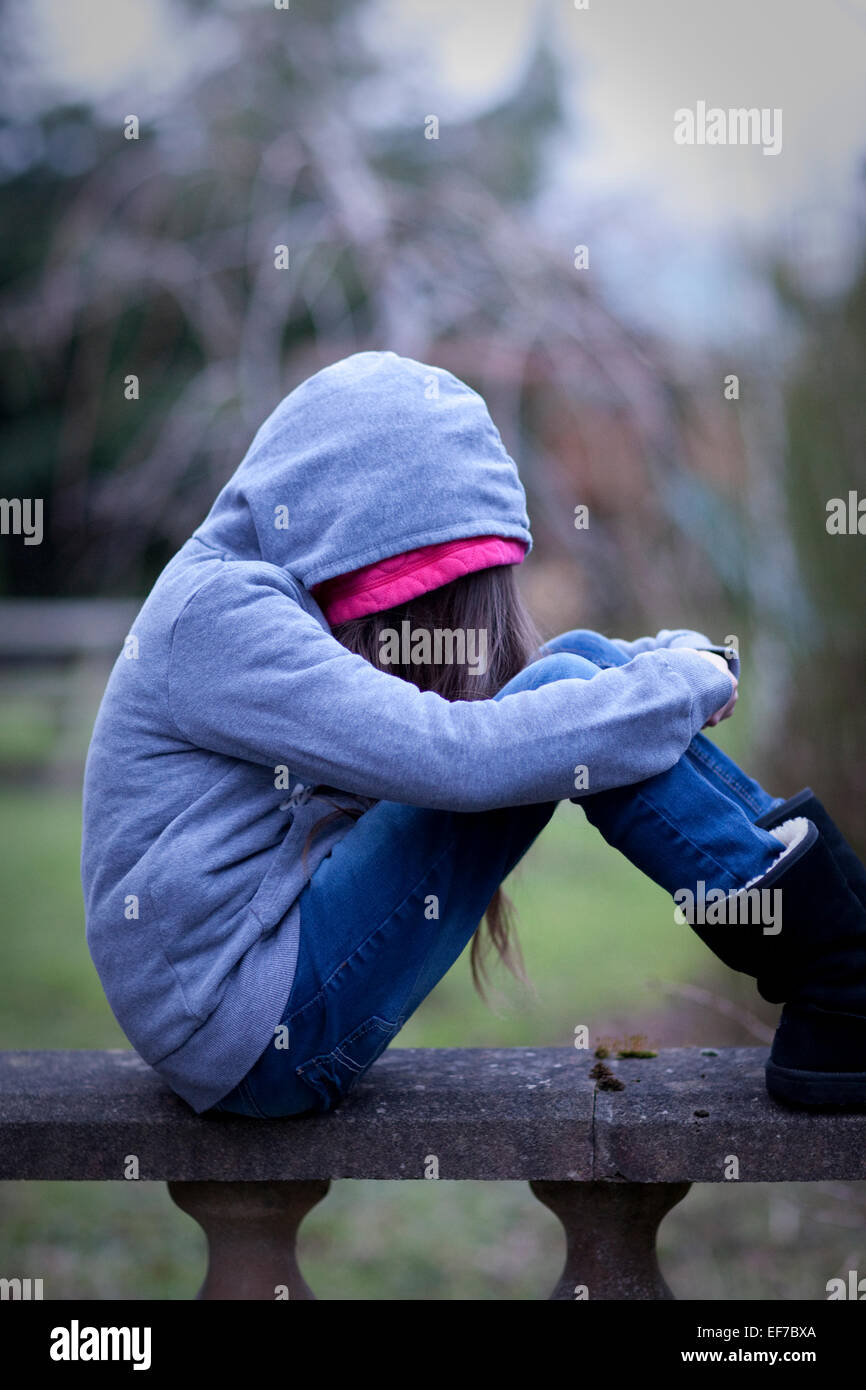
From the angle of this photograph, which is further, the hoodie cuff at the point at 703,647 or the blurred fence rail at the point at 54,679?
the blurred fence rail at the point at 54,679

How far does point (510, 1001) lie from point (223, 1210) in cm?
43

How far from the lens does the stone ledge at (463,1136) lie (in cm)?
141

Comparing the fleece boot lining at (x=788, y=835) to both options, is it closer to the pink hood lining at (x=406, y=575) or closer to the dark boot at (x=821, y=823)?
the dark boot at (x=821, y=823)

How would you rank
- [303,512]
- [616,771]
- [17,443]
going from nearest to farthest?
[616,771] < [303,512] < [17,443]

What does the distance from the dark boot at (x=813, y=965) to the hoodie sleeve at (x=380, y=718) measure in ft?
0.59

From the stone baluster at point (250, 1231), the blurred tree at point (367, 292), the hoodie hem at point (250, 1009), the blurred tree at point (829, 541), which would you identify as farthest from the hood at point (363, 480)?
the blurred tree at point (367, 292)

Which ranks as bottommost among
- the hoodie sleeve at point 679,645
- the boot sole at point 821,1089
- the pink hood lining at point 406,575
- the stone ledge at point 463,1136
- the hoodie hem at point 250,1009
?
the stone ledge at point 463,1136

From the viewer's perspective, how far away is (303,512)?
1396mm

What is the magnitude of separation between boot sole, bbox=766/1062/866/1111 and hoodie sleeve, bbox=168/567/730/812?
1.25 feet

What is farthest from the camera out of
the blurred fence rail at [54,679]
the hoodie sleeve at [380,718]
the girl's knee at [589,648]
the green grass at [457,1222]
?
the blurred fence rail at [54,679]

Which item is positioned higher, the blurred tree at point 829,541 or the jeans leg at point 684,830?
the blurred tree at point 829,541

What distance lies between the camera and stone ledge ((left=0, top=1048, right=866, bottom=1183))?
141 cm
